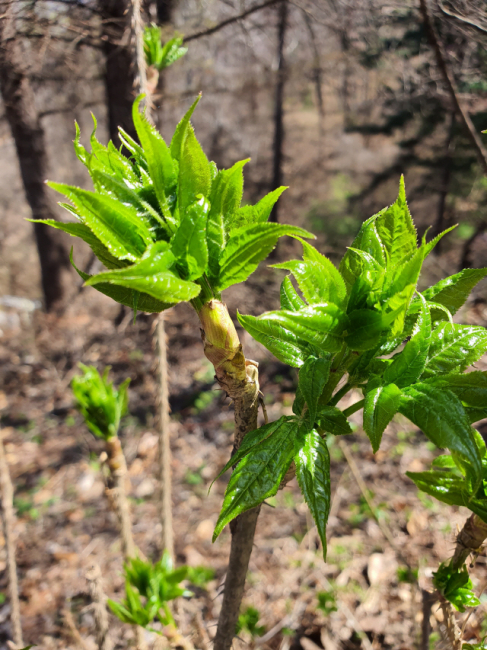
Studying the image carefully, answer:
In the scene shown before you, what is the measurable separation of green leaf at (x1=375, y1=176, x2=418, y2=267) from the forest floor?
1195 mm

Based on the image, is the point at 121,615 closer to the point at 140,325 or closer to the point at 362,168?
the point at 140,325

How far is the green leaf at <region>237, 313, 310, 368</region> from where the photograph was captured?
2.07ft

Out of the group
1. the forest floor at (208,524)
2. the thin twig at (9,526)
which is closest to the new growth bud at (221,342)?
the forest floor at (208,524)

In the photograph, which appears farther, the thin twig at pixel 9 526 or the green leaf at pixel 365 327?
the thin twig at pixel 9 526

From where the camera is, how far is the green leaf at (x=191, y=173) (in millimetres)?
589

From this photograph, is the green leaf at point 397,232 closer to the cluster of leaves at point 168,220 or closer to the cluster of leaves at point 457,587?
the cluster of leaves at point 168,220

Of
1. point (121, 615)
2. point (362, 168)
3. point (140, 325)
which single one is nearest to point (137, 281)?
point (121, 615)

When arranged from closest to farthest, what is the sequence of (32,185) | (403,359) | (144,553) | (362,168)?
(403,359), (144,553), (32,185), (362,168)

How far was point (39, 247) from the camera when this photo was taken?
→ 7348mm

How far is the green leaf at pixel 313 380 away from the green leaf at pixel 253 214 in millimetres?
234

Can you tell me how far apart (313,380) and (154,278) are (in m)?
0.27

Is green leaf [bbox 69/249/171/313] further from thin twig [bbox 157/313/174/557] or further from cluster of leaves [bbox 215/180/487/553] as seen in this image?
thin twig [bbox 157/313/174/557]

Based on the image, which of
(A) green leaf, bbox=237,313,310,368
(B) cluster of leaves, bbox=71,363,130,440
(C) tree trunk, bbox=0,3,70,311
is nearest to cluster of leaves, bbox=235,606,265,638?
(B) cluster of leaves, bbox=71,363,130,440

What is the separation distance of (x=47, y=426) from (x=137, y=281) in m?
5.04
